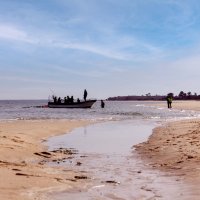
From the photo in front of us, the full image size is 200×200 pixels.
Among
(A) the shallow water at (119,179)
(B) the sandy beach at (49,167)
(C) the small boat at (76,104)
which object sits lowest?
(A) the shallow water at (119,179)

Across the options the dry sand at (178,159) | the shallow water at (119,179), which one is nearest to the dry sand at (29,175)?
the shallow water at (119,179)

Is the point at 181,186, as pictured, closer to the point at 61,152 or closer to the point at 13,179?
the point at 13,179

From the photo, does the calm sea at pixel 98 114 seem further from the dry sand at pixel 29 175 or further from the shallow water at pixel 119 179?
the shallow water at pixel 119 179

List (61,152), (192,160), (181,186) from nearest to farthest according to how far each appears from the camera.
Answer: (181,186)
(192,160)
(61,152)

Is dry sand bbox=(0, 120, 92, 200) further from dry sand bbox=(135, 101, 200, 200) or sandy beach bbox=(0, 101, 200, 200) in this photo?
dry sand bbox=(135, 101, 200, 200)

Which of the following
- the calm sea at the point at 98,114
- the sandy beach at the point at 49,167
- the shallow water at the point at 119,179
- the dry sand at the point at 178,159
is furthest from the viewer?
the calm sea at the point at 98,114

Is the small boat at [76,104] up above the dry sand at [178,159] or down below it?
above

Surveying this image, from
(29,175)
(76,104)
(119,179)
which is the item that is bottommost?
(119,179)

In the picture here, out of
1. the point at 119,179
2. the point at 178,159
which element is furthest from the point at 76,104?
the point at 119,179

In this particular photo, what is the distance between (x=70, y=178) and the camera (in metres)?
9.42

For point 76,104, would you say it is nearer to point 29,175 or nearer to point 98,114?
point 98,114

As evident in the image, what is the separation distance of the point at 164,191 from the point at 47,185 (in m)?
2.45

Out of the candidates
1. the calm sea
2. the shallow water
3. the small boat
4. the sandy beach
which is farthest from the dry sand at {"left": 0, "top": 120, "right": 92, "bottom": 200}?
the small boat

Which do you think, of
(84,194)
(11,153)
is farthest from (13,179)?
(11,153)
